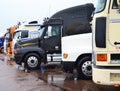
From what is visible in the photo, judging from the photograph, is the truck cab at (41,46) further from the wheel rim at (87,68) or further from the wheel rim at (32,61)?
the wheel rim at (87,68)

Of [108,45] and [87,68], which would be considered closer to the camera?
[108,45]

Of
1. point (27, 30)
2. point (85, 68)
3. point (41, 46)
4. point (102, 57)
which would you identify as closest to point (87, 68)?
point (85, 68)

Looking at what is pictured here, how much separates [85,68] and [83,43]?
2.97 ft

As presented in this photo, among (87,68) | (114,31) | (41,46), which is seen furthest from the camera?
(41,46)

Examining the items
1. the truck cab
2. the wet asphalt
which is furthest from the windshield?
the truck cab

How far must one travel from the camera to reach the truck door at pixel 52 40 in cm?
1709

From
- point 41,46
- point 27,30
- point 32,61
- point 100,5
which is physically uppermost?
point 100,5

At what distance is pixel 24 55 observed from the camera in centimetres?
1817

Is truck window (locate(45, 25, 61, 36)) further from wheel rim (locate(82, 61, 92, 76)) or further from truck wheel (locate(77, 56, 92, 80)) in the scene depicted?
wheel rim (locate(82, 61, 92, 76))

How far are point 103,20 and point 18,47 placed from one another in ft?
35.9

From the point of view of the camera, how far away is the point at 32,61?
1802 cm

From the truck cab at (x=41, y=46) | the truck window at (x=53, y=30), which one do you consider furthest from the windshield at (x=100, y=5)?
the truck window at (x=53, y=30)

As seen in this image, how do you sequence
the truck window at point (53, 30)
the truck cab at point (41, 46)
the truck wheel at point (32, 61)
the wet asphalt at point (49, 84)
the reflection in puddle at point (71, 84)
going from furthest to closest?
the truck wheel at point (32, 61) < the truck cab at point (41, 46) < the truck window at point (53, 30) < the wet asphalt at point (49, 84) < the reflection in puddle at point (71, 84)

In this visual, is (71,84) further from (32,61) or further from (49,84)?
(32,61)
